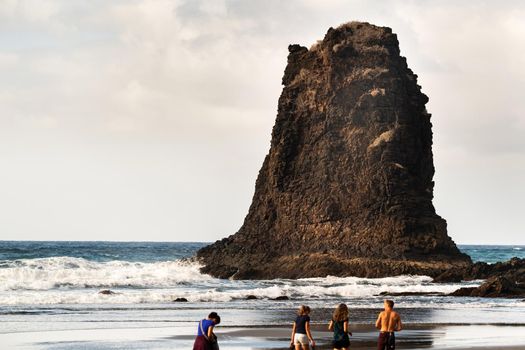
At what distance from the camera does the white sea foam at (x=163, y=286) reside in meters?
52.2

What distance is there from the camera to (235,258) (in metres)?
76.5

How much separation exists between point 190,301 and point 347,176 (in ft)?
85.0

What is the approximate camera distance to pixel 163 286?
213ft

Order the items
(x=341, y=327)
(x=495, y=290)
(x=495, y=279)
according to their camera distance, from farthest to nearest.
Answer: (x=495, y=279) → (x=495, y=290) → (x=341, y=327)

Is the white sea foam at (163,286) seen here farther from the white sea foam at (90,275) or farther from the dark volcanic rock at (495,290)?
the dark volcanic rock at (495,290)

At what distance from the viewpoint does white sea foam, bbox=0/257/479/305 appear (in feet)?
171

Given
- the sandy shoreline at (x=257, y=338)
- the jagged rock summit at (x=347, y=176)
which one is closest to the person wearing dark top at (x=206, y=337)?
the sandy shoreline at (x=257, y=338)

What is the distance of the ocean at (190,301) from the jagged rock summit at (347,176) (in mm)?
3316

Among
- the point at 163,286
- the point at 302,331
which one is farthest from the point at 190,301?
the point at 302,331

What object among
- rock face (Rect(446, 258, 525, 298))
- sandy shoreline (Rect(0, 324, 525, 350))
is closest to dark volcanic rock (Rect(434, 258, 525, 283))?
rock face (Rect(446, 258, 525, 298))

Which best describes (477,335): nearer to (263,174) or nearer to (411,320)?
(411,320)

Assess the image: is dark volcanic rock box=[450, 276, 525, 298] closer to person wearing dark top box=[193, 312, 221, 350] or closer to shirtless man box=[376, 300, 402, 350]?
shirtless man box=[376, 300, 402, 350]

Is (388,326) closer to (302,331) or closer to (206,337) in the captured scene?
(302,331)

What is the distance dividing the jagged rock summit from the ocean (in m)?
3.32
